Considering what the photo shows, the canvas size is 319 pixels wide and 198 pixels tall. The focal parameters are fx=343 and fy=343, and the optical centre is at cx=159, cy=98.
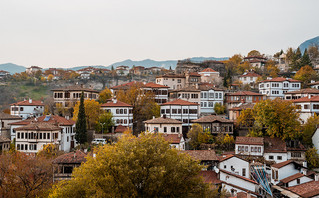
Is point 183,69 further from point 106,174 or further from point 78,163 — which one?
point 106,174

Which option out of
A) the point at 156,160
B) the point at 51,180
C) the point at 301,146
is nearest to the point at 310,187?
the point at 301,146

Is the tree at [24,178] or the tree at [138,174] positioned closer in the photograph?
the tree at [138,174]

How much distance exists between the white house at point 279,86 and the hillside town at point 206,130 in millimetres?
199

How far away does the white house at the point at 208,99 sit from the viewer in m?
65.2

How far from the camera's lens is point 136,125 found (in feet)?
196

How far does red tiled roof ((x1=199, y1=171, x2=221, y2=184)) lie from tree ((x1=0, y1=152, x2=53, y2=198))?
1589cm

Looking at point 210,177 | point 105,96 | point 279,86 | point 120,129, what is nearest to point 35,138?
point 120,129

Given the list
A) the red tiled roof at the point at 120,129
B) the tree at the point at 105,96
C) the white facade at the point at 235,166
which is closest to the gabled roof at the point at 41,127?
the red tiled roof at the point at 120,129

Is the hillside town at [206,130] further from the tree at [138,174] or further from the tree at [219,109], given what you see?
the tree at [138,174]

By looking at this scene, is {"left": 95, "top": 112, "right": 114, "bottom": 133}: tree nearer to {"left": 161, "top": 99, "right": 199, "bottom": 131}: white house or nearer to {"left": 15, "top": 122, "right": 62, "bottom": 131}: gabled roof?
{"left": 15, "top": 122, "right": 62, "bottom": 131}: gabled roof

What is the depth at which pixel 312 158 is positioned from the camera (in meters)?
44.4

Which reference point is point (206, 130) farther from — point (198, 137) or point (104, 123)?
point (104, 123)

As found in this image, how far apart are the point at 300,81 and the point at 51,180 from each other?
184 feet

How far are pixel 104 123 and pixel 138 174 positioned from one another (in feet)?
102
